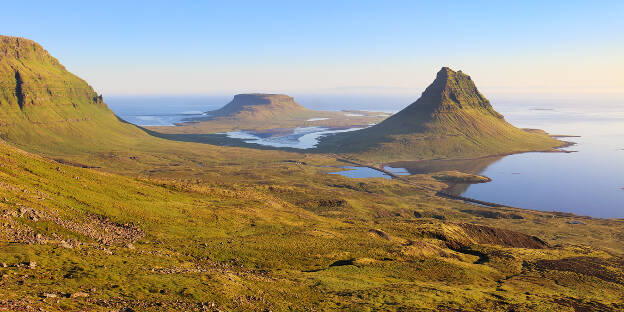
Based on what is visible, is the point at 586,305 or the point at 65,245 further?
the point at 586,305

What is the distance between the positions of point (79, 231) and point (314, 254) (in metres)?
37.8

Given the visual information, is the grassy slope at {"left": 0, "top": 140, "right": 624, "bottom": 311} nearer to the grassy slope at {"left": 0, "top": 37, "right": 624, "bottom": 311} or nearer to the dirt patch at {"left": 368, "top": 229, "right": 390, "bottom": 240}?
the grassy slope at {"left": 0, "top": 37, "right": 624, "bottom": 311}

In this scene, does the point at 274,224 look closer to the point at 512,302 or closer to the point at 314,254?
the point at 314,254

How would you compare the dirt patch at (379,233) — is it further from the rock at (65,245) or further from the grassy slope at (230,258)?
the rock at (65,245)

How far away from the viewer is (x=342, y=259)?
230 ft

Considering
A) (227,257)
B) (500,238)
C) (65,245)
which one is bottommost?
(500,238)

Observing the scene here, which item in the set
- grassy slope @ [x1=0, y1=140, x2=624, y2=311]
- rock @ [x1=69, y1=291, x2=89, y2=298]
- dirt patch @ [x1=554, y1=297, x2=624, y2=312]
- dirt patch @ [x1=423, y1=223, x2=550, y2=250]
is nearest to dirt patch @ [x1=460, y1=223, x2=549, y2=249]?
dirt patch @ [x1=423, y1=223, x2=550, y2=250]

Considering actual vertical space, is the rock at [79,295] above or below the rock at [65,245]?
below

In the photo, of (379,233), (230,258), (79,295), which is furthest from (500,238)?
(79,295)

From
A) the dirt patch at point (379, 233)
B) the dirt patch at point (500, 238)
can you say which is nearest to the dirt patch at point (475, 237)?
the dirt patch at point (500, 238)

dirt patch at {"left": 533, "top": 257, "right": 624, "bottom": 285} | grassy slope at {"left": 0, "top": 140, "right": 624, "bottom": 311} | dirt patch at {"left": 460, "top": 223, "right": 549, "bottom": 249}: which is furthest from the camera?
dirt patch at {"left": 460, "top": 223, "right": 549, "bottom": 249}

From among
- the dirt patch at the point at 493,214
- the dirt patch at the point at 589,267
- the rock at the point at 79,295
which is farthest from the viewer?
the dirt patch at the point at 493,214

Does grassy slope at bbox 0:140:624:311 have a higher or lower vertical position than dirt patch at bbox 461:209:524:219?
higher

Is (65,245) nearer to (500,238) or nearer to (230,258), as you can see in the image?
(230,258)
